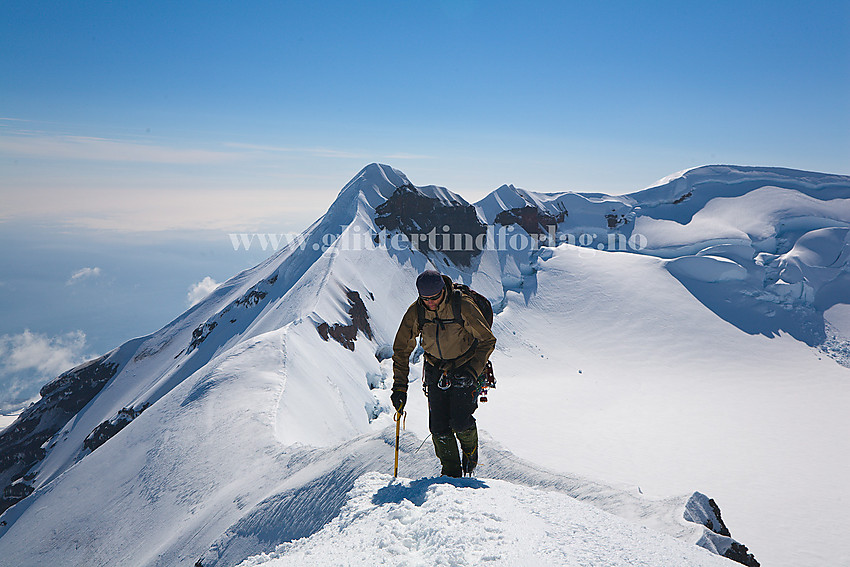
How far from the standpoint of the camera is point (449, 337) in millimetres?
6520

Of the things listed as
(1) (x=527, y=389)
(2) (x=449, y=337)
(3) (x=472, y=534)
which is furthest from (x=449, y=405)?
(1) (x=527, y=389)

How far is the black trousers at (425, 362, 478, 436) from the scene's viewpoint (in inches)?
257

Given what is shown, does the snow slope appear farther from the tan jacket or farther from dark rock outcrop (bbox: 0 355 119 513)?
the tan jacket

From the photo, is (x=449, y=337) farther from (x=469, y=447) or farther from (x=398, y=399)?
(x=469, y=447)

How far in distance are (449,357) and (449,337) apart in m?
0.31

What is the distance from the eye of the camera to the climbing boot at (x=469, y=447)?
264 inches

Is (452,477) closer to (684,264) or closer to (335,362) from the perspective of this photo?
(335,362)

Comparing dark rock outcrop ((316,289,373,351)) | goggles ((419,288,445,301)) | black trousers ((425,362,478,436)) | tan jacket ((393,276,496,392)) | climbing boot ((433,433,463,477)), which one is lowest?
dark rock outcrop ((316,289,373,351))

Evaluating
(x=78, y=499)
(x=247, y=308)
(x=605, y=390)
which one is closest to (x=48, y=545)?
(x=78, y=499)

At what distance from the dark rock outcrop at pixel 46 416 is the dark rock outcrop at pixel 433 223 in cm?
3677

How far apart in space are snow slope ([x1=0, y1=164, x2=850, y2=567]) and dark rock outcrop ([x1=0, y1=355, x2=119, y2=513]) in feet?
1.62

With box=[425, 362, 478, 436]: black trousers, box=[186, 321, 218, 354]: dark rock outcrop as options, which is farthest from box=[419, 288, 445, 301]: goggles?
box=[186, 321, 218, 354]: dark rock outcrop

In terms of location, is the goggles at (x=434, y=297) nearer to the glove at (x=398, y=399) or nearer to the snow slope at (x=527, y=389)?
the glove at (x=398, y=399)

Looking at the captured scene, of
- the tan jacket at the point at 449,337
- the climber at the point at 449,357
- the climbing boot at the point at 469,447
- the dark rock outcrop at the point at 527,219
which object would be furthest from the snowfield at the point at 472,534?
the dark rock outcrop at the point at 527,219
